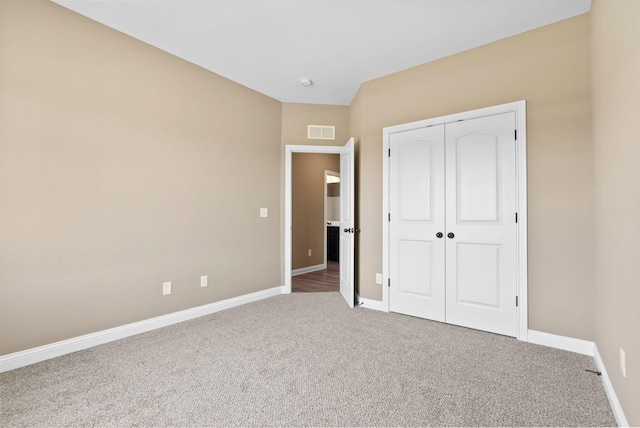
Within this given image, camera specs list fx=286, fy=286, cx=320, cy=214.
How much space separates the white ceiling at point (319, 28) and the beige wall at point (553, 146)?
20 centimetres

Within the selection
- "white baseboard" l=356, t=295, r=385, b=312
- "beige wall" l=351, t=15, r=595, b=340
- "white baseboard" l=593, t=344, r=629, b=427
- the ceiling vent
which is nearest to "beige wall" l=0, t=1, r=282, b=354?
the ceiling vent

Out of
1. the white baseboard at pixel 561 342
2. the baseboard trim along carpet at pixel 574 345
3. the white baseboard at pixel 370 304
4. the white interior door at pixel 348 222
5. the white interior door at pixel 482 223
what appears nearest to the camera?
the baseboard trim along carpet at pixel 574 345

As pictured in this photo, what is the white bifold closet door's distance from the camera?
104 inches

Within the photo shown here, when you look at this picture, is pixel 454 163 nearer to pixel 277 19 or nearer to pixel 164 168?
pixel 277 19

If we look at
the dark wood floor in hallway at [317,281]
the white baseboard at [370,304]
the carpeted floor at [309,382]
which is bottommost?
the dark wood floor in hallway at [317,281]

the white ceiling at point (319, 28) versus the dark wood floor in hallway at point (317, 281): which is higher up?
the white ceiling at point (319, 28)

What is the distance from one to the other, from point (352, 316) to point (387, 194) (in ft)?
4.74

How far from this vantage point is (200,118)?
3.23 meters

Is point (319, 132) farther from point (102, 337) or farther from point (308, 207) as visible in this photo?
point (102, 337)

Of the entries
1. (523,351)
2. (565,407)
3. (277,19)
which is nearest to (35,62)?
(277,19)

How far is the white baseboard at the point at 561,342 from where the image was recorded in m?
2.27

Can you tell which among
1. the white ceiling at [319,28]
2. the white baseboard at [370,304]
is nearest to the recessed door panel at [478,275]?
the white baseboard at [370,304]

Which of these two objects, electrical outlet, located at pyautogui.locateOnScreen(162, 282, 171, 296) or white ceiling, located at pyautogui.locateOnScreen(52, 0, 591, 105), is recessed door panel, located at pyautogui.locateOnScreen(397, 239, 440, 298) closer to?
white ceiling, located at pyautogui.locateOnScreen(52, 0, 591, 105)

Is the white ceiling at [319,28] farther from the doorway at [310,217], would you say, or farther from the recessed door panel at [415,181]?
the doorway at [310,217]
